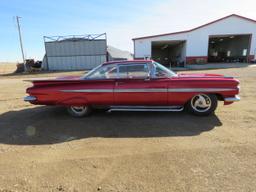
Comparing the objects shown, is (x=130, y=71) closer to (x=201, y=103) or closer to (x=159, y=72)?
(x=159, y=72)

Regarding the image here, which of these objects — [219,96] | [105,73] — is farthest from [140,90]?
[219,96]

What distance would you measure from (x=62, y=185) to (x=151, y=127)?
7.58ft

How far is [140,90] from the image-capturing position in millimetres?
4652

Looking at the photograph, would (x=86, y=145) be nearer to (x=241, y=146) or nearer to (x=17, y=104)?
(x=241, y=146)

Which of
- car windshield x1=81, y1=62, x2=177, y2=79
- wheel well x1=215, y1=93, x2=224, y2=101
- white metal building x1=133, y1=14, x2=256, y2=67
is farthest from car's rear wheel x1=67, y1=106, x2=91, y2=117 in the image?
white metal building x1=133, y1=14, x2=256, y2=67

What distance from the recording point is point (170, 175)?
2.53m

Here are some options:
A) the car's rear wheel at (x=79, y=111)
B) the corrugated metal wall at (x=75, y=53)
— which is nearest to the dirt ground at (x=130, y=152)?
the car's rear wheel at (x=79, y=111)

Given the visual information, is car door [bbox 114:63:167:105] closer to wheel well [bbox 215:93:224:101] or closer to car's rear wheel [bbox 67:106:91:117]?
car's rear wheel [bbox 67:106:91:117]

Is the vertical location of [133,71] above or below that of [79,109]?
above

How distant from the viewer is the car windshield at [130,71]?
4.81m

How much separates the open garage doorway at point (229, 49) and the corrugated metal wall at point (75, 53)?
759 inches

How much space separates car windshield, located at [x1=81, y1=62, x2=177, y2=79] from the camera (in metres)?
4.81

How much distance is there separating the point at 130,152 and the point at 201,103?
260 cm

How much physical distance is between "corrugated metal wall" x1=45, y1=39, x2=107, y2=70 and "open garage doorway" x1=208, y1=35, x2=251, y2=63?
759 inches
